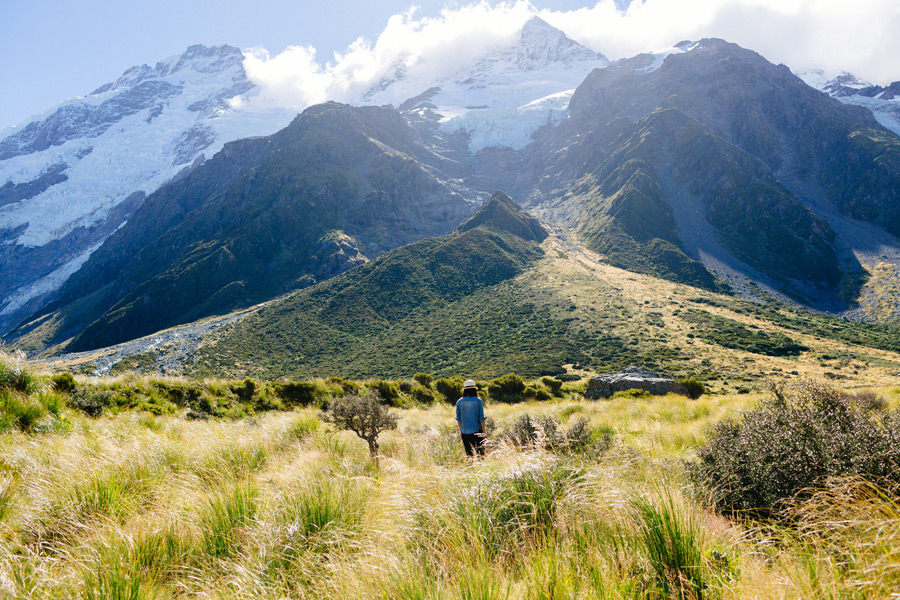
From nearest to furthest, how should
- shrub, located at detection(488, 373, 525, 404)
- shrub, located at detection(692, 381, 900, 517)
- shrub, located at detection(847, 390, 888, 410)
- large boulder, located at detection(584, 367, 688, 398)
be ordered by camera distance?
shrub, located at detection(692, 381, 900, 517), shrub, located at detection(847, 390, 888, 410), large boulder, located at detection(584, 367, 688, 398), shrub, located at detection(488, 373, 525, 404)

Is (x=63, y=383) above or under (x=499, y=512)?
above

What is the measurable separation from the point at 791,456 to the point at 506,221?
159 m

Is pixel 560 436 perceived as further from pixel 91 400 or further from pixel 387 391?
pixel 387 391

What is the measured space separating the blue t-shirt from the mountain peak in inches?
5826

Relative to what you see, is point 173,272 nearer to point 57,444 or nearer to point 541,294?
point 541,294

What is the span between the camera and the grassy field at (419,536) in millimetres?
2541

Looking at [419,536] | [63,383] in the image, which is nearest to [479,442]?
[419,536]

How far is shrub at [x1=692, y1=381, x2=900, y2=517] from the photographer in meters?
3.65

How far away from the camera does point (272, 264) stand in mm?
168000

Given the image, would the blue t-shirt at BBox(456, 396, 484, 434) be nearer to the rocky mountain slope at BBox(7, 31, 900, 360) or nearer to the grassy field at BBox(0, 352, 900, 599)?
the grassy field at BBox(0, 352, 900, 599)

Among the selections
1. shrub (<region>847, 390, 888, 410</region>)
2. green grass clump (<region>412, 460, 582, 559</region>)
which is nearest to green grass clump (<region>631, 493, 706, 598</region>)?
green grass clump (<region>412, 460, 582, 559</region>)

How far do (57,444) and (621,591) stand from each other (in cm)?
748

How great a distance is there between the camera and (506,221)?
519ft

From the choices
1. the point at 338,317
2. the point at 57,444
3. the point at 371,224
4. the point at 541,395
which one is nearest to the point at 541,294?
the point at 338,317
